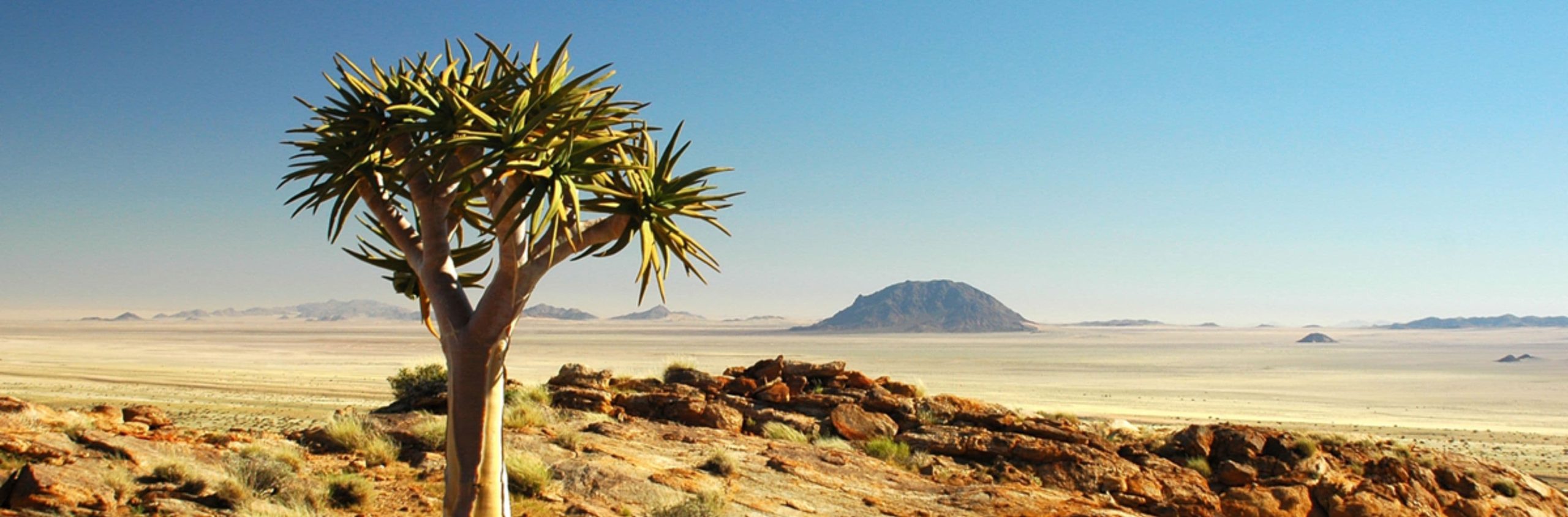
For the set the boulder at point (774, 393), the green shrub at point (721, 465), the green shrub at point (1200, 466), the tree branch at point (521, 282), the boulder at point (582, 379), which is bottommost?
the green shrub at point (1200, 466)

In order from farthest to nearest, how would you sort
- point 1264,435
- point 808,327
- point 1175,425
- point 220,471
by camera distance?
point 808,327 → point 1175,425 → point 1264,435 → point 220,471

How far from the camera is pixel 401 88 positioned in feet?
31.0

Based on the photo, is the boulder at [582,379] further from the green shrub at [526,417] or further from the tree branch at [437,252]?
the tree branch at [437,252]

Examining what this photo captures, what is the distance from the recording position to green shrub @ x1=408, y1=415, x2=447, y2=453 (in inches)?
505

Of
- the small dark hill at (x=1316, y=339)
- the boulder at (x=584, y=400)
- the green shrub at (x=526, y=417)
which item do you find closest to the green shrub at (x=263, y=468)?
the green shrub at (x=526, y=417)

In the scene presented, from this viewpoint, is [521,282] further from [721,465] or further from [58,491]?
[721,465]

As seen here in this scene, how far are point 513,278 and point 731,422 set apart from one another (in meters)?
8.23

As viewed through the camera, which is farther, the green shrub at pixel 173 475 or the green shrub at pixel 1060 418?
the green shrub at pixel 1060 418

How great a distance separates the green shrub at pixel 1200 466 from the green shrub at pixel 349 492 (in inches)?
474

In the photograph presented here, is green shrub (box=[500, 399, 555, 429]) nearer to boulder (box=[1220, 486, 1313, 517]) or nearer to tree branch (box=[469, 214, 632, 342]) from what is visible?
tree branch (box=[469, 214, 632, 342])

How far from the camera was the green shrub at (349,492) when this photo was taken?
34.0 feet

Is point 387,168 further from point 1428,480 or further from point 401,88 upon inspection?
point 1428,480

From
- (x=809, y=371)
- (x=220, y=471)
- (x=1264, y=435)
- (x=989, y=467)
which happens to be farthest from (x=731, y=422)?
(x=1264, y=435)

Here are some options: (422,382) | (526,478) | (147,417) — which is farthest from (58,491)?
(422,382)
